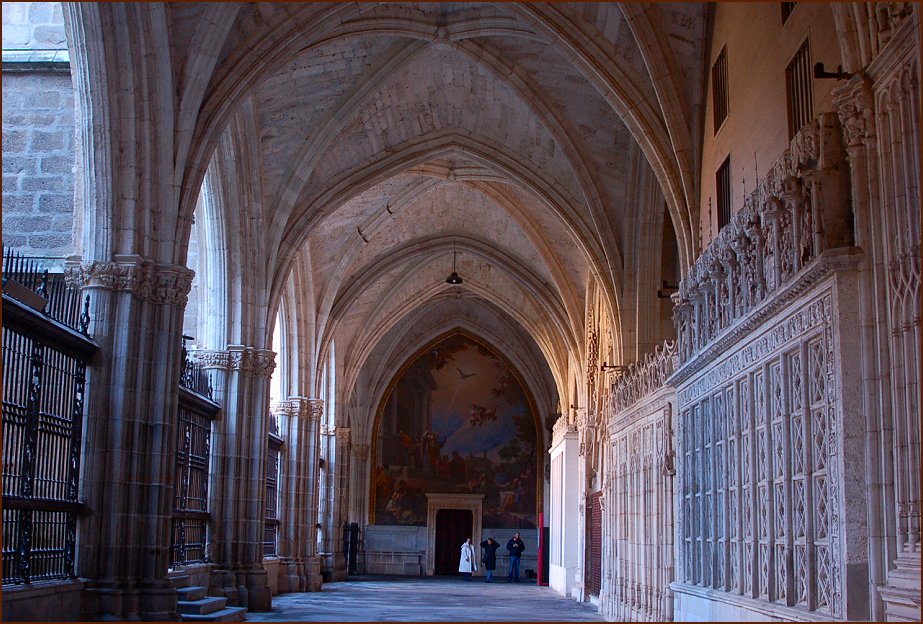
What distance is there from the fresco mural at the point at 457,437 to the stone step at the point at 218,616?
22717 millimetres

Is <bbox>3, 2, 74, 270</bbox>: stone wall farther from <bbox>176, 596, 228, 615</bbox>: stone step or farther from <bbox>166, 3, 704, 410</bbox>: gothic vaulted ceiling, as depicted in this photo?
<bbox>176, 596, 228, 615</bbox>: stone step

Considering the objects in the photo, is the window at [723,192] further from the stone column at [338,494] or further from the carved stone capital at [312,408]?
the stone column at [338,494]

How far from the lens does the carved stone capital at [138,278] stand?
12.8 meters

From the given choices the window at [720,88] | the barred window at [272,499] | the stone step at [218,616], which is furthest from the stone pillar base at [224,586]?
the window at [720,88]

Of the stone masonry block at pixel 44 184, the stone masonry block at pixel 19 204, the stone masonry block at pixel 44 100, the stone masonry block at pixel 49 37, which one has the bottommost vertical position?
the stone masonry block at pixel 19 204

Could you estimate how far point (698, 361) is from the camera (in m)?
12.7

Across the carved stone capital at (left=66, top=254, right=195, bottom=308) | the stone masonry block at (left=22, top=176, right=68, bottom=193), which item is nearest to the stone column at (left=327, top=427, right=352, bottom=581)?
the stone masonry block at (left=22, top=176, right=68, bottom=193)

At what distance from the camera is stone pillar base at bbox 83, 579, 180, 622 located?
12109 millimetres

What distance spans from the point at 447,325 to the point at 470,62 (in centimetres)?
1866

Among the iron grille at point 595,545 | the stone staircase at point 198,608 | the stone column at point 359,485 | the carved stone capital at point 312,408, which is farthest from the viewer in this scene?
the stone column at point 359,485

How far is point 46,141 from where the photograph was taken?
50.3ft

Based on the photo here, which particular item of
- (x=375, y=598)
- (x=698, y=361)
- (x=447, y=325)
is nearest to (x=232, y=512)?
(x=375, y=598)

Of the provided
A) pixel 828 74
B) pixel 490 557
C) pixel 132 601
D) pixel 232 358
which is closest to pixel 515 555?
pixel 490 557

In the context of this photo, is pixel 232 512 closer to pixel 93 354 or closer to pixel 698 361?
pixel 93 354
